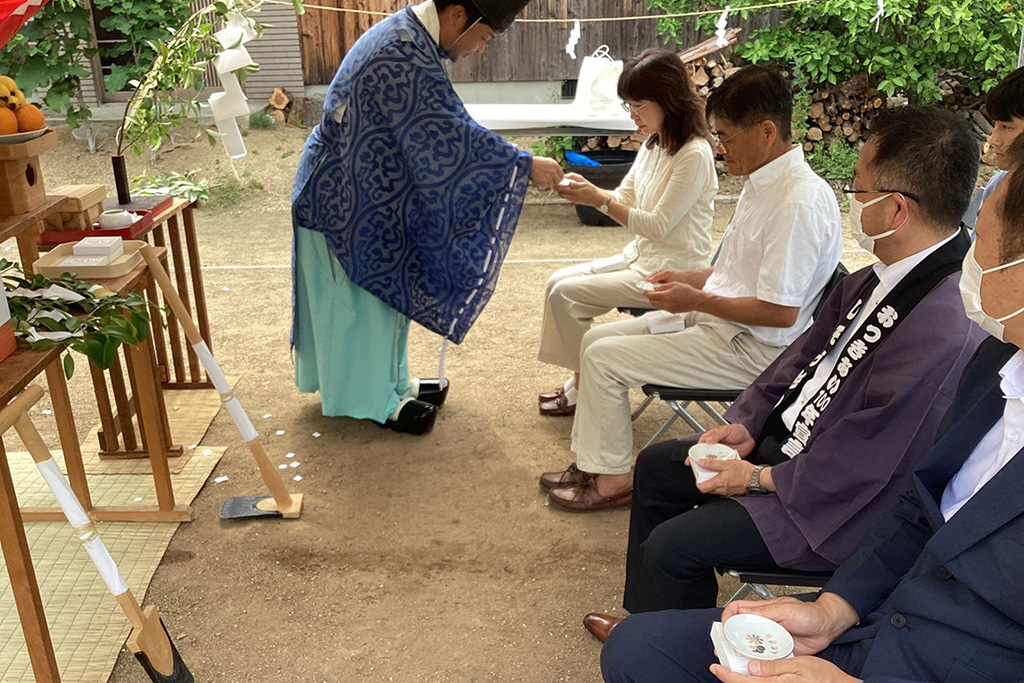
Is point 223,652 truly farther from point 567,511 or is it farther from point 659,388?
point 659,388

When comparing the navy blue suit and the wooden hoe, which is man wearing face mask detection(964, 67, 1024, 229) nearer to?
the navy blue suit

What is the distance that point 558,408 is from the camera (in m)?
3.60

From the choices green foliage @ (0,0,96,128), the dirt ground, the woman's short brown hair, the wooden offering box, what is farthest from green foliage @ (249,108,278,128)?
the wooden offering box

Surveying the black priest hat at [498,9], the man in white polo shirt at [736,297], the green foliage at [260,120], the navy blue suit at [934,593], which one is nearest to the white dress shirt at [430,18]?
the black priest hat at [498,9]

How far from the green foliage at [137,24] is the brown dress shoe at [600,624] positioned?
6.16 metres

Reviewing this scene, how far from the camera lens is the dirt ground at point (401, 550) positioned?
2.34 m

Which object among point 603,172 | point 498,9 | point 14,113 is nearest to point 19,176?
point 14,113

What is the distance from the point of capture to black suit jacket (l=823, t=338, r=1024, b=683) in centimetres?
130

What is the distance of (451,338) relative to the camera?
3.27 metres

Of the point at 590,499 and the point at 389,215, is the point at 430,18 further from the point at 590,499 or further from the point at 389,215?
the point at 590,499

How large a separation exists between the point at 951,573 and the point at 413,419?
90.4 inches

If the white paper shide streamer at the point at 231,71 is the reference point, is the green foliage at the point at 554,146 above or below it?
below

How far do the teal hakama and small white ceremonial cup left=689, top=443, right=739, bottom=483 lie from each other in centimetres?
152

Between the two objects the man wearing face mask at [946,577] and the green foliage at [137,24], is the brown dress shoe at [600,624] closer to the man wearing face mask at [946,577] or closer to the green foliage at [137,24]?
the man wearing face mask at [946,577]
